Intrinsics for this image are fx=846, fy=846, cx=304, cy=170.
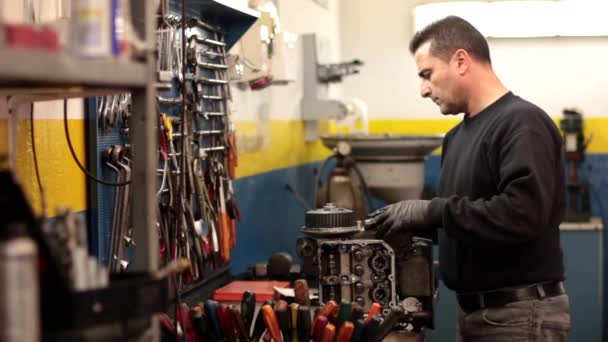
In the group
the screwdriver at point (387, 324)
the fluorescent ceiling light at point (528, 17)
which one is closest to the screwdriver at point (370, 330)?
the screwdriver at point (387, 324)

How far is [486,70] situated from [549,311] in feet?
2.25

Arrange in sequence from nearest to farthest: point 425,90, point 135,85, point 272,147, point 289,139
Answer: point 135,85, point 425,90, point 272,147, point 289,139

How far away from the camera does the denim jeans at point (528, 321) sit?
85.9 inches

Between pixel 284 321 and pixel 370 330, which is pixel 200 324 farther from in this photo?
pixel 370 330

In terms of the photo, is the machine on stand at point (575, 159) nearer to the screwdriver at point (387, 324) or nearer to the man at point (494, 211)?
the man at point (494, 211)

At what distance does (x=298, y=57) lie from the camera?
167 inches

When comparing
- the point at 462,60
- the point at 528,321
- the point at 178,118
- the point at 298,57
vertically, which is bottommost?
the point at 528,321

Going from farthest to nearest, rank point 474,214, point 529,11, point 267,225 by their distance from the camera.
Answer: point 529,11 → point 267,225 → point 474,214

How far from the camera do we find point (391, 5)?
523 cm

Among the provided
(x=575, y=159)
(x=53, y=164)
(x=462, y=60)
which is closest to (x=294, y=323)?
(x=53, y=164)

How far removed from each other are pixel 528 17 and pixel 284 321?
376 cm

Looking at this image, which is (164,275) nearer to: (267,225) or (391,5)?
(267,225)

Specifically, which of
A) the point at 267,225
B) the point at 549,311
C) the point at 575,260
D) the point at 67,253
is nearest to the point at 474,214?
the point at 549,311

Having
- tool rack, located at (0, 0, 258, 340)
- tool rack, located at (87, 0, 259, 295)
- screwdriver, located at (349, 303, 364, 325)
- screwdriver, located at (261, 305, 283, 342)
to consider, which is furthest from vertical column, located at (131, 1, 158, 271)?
screwdriver, located at (349, 303, 364, 325)
